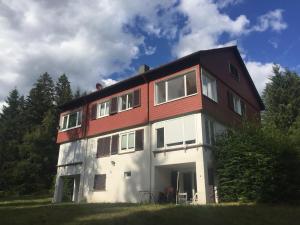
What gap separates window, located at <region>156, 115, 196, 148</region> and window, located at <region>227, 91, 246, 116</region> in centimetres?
557

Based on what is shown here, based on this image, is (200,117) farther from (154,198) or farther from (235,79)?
(235,79)

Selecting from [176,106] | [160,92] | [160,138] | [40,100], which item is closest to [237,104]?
[160,92]

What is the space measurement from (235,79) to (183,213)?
16.2 meters

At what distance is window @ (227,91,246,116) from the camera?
915 inches

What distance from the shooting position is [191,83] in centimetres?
1967

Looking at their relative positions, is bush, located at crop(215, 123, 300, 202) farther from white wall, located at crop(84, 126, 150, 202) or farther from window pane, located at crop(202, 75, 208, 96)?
white wall, located at crop(84, 126, 150, 202)

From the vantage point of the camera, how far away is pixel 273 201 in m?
15.6

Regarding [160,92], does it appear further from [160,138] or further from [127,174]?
[127,174]

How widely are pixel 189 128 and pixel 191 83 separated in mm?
3153

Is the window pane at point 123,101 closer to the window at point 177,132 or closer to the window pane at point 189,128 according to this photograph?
the window at point 177,132

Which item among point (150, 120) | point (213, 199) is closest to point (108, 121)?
point (150, 120)

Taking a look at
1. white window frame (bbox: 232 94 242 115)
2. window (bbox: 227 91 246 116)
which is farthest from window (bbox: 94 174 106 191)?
white window frame (bbox: 232 94 242 115)

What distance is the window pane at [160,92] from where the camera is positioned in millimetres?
21158

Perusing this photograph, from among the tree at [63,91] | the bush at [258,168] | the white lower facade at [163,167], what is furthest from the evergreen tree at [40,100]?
the bush at [258,168]
